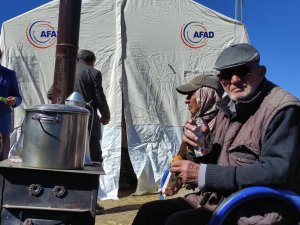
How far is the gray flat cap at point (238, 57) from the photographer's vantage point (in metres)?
2.18

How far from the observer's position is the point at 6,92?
15.2ft

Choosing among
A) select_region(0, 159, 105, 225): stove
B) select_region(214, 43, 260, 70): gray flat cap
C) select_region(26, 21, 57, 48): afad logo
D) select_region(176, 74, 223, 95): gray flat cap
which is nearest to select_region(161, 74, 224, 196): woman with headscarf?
select_region(176, 74, 223, 95): gray flat cap

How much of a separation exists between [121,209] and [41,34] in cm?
265

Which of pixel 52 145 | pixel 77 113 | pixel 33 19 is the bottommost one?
pixel 52 145

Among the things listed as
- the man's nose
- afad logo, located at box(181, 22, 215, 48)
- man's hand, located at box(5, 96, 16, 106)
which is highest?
afad logo, located at box(181, 22, 215, 48)

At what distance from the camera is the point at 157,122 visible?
6.70 metres

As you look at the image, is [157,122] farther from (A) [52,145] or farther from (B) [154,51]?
(A) [52,145]

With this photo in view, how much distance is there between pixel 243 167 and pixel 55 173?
3.23ft

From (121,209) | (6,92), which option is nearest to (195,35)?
(121,209)

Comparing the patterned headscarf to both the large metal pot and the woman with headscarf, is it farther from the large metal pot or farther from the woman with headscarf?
the large metal pot

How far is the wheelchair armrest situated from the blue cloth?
3047mm

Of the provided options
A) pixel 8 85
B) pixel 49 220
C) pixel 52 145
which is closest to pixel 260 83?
pixel 52 145

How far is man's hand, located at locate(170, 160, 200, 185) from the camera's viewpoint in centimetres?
217

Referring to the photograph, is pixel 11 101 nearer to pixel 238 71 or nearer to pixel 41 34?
pixel 41 34
